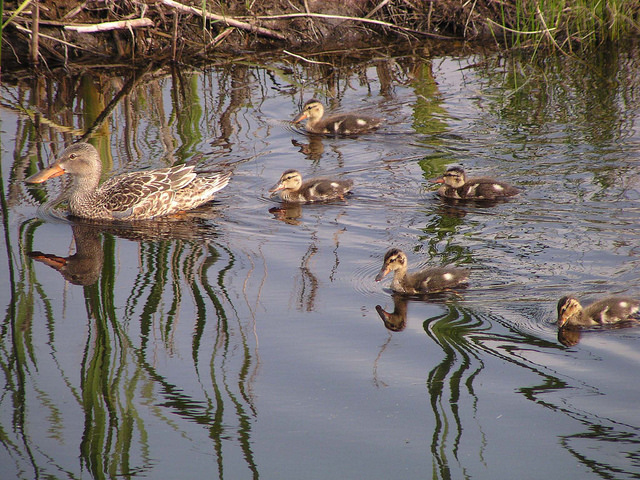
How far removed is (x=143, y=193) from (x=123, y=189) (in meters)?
0.15

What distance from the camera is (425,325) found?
4457mm

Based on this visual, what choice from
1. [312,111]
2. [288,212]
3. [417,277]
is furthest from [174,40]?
[417,277]

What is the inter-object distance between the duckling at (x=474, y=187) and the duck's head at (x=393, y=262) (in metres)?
1.64

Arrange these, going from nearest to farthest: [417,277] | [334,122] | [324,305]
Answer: [324,305] → [417,277] → [334,122]

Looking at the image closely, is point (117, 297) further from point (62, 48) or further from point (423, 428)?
point (62, 48)

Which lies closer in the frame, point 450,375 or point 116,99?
point 450,375

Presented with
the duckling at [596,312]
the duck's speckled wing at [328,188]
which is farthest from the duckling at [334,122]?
the duckling at [596,312]

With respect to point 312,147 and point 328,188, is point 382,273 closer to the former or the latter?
point 328,188

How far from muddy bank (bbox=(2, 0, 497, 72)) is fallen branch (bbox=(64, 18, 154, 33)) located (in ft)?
0.04

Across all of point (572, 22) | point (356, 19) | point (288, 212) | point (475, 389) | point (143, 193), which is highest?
point (356, 19)

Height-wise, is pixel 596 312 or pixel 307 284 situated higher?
pixel 307 284

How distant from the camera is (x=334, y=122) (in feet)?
27.0

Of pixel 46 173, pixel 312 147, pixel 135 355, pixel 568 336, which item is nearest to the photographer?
pixel 135 355

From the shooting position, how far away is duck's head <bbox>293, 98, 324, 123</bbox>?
830 centimetres
